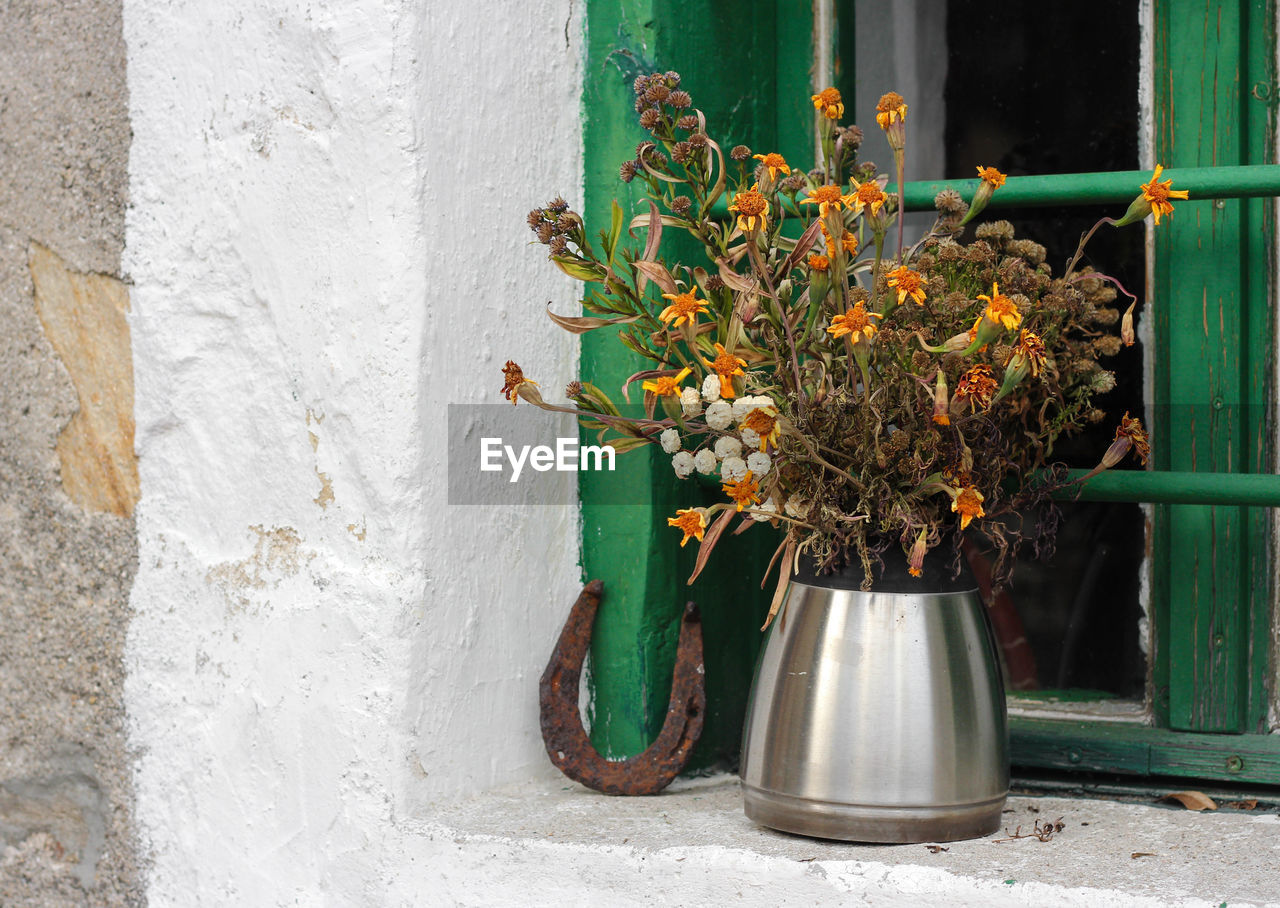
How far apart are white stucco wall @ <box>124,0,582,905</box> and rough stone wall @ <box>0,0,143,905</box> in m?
0.04

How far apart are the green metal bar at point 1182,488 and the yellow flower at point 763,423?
32cm

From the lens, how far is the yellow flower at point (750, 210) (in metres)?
→ 0.84

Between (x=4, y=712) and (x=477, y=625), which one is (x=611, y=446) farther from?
(x=4, y=712)

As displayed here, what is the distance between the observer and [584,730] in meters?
1.16

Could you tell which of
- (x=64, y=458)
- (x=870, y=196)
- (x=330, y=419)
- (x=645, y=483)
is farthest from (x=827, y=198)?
(x=64, y=458)

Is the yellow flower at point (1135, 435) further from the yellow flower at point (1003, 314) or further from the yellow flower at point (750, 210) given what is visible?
the yellow flower at point (750, 210)

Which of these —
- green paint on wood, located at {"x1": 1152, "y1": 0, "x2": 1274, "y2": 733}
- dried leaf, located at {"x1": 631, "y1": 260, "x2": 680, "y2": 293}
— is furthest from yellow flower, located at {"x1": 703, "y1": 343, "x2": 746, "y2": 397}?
green paint on wood, located at {"x1": 1152, "y1": 0, "x2": 1274, "y2": 733}

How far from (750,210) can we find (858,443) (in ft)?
0.66

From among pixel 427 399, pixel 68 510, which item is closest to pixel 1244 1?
pixel 427 399

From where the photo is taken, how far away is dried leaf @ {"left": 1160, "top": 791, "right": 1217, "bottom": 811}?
3.41ft

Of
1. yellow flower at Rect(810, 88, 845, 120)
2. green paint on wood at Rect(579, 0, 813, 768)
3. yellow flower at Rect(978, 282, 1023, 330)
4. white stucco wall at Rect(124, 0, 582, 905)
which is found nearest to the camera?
yellow flower at Rect(978, 282, 1023, 330)

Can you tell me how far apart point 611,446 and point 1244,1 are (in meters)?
0.73

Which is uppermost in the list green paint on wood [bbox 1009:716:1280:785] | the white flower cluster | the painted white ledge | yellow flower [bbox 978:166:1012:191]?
yellow flower [bbox 978:166:1012:191]

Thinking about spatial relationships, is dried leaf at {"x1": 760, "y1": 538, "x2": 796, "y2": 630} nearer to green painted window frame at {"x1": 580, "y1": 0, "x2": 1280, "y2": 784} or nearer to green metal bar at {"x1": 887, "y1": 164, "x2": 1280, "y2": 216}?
green painted window frame at {"x1": 580, "y1": 0, "x2": 1280, "y2": 784}
